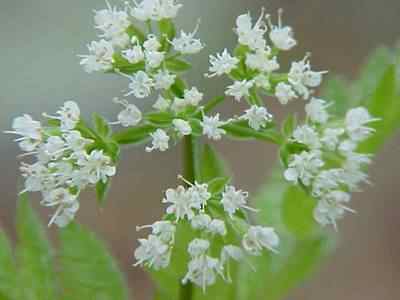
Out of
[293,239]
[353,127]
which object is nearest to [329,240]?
[293,239]

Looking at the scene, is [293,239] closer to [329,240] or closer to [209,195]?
[329,240]

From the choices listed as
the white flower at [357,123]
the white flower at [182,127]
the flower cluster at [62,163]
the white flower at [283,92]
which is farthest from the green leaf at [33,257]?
the white flower at [357,123]

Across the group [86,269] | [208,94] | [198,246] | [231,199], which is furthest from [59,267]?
[208,94]

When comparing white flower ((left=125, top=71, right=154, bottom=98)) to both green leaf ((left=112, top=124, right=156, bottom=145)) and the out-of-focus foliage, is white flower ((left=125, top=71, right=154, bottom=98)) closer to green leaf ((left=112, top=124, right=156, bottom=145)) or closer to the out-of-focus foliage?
green leaf ((left=112, top=124, right=156, bottom=145))

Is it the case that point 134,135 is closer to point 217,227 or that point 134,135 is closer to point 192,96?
point 192,96

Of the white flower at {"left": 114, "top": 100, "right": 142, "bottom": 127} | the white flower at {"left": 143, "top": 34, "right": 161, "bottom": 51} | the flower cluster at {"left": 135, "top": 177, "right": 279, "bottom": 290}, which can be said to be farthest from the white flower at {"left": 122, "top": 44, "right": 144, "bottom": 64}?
the flower cluster at {"left": 135, "top": 177, "right": 279, "bottom": 290}

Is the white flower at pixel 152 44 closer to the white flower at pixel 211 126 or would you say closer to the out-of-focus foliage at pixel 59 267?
the white flower at pixel 211 126
